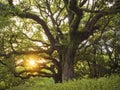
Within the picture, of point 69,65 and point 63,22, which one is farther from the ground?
point 63,22

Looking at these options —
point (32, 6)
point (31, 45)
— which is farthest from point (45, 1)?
point (31, 45)

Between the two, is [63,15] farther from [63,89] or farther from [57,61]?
[63,89]

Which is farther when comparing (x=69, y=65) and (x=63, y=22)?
(x=63, y=22)

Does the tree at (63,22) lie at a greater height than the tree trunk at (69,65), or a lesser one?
greater

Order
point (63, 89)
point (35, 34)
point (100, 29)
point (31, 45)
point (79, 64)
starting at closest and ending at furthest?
point (63, 89), point (100, 29), point (31, 45), point (35, 34), point (79, 64)

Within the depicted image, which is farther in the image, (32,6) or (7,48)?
(32,6)

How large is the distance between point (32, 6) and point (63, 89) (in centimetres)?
1640

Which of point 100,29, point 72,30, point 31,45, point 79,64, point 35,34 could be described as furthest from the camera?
point 79,64

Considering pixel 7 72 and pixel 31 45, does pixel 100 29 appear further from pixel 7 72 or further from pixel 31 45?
pixel 7 72

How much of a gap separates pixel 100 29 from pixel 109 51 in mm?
2414

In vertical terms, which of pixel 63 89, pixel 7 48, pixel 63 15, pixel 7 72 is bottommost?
pixel 63 89

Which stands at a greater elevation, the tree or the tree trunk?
the tree

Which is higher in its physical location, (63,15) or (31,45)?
(63,15)

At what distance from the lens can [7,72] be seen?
28.0 meters
